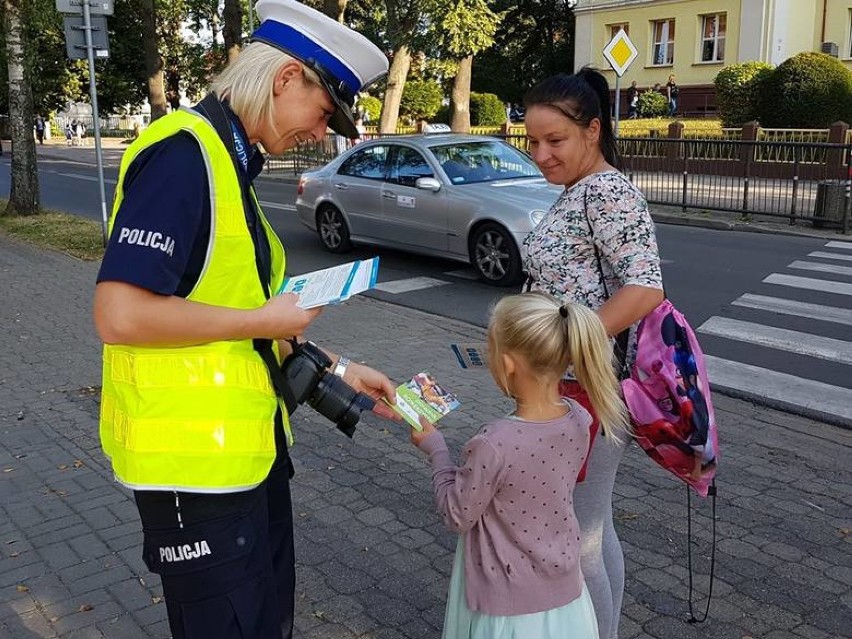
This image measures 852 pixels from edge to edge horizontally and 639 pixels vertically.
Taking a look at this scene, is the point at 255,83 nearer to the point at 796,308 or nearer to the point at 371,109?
the point at 796,308

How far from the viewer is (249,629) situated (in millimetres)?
1983

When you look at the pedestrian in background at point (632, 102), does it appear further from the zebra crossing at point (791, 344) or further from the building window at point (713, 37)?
the zebra crossing at point (791, 344)

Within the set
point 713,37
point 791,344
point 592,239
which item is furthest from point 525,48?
point 592,239

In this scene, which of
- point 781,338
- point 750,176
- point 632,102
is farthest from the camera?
point 632,102

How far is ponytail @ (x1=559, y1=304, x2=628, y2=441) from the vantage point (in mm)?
2170

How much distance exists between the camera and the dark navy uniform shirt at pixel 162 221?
1.74 meters

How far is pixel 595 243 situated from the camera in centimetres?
256

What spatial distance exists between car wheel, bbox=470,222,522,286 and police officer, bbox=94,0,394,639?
25.1 feet

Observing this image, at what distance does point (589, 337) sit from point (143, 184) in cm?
111

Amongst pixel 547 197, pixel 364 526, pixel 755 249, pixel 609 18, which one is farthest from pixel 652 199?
pixel 609 18

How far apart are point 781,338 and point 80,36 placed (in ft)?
30.9

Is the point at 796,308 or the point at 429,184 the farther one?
the point at 429,184

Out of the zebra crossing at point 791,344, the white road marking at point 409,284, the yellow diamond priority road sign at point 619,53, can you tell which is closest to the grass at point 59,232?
the white road marking at point 409,284

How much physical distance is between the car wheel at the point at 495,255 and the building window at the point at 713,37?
2995 cm
